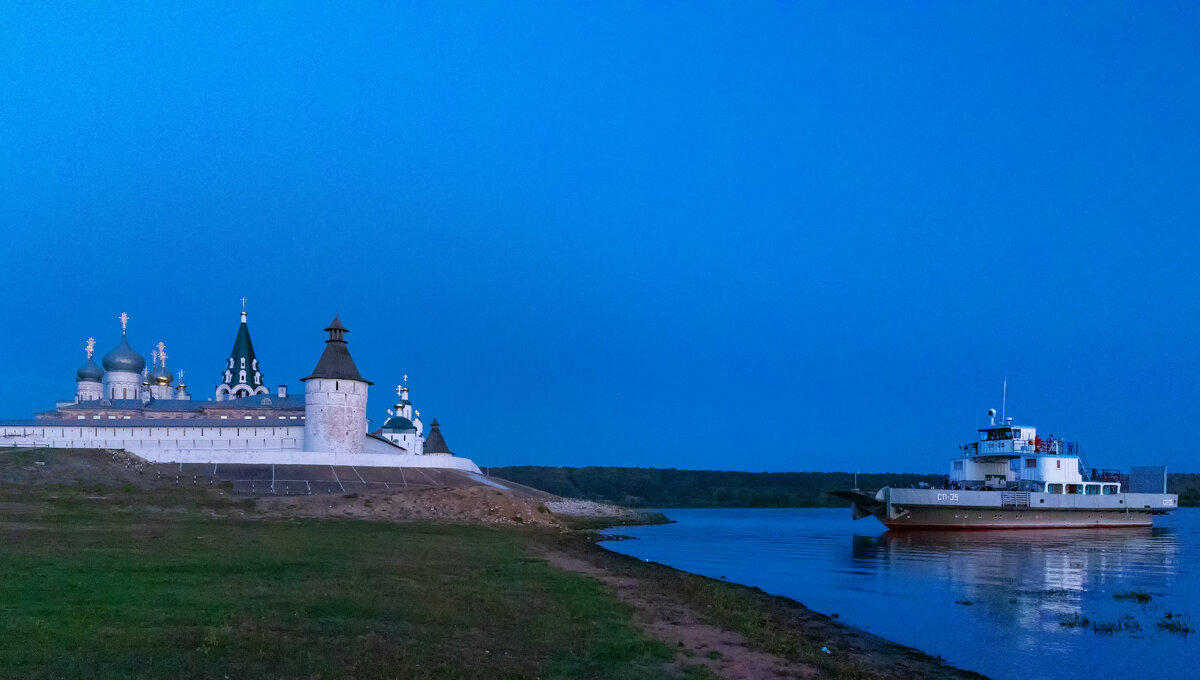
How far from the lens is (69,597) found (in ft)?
50.8

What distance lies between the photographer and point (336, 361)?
66.4m

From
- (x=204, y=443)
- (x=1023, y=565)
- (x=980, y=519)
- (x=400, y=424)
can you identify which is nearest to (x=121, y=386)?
(x=204, y=443)

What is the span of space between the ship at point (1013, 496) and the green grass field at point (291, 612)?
122 feet

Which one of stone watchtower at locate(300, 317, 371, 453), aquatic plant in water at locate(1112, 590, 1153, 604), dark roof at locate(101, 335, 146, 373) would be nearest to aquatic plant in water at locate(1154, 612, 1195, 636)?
aquatic plant in water at locate(1112, 590, 1153, 604)

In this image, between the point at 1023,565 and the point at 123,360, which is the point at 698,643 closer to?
the point at 1023,565

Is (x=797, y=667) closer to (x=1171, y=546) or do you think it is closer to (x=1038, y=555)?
(x=1038, y=555)

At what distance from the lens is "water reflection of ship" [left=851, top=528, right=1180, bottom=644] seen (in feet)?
78.7

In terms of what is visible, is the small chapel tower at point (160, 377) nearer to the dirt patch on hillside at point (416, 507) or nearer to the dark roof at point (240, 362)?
→ the dark roof at point (240, 362)

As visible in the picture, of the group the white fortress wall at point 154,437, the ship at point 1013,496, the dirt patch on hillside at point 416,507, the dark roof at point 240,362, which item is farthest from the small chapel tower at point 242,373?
the ship at point 1013,496

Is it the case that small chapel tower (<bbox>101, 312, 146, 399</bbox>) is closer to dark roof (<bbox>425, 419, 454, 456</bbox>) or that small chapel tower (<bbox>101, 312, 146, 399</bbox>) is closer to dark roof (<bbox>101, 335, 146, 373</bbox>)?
dark roof (<bbox>101, 335, 146, 373</bbox>)

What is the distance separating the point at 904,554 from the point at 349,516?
2875 centimetres

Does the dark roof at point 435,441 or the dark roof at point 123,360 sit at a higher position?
the dark roof at point 123,360

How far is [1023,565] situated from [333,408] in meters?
50.0

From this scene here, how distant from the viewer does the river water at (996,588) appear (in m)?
17.4
